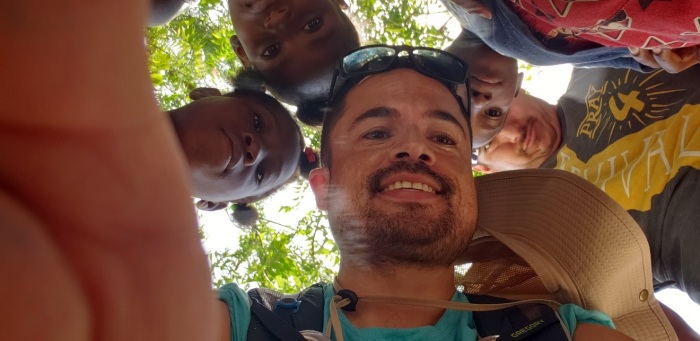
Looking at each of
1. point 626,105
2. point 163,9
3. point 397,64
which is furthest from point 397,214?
point 163,9

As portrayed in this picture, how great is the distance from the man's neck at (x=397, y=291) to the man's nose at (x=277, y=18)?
36.7 inches

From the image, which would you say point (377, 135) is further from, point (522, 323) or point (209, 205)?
point (209, 205)

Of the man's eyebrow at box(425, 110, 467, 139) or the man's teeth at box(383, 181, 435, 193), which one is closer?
the man's teeth at box(383, 181, 435, 193)

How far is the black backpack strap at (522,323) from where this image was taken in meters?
1.27

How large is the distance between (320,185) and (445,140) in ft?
1.27

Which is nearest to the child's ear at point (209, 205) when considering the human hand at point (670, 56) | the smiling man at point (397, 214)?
the smiling man at point (397, 214)

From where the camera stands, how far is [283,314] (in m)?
1.35

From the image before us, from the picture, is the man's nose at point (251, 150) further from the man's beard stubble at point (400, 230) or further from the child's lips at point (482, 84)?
the child's lips at point (482, 84)

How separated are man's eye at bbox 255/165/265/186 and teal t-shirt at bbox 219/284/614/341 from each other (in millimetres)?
723

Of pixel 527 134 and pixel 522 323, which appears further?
pixel 527 134

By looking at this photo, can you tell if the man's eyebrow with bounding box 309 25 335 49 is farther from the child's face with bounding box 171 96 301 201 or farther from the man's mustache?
the man's mustache

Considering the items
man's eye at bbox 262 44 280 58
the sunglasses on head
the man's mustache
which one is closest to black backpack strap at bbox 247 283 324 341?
the man's mustache

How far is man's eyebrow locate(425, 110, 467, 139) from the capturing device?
1.64 meters

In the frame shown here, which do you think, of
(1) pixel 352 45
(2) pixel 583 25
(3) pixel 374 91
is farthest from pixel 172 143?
(1) pixel 352 45
